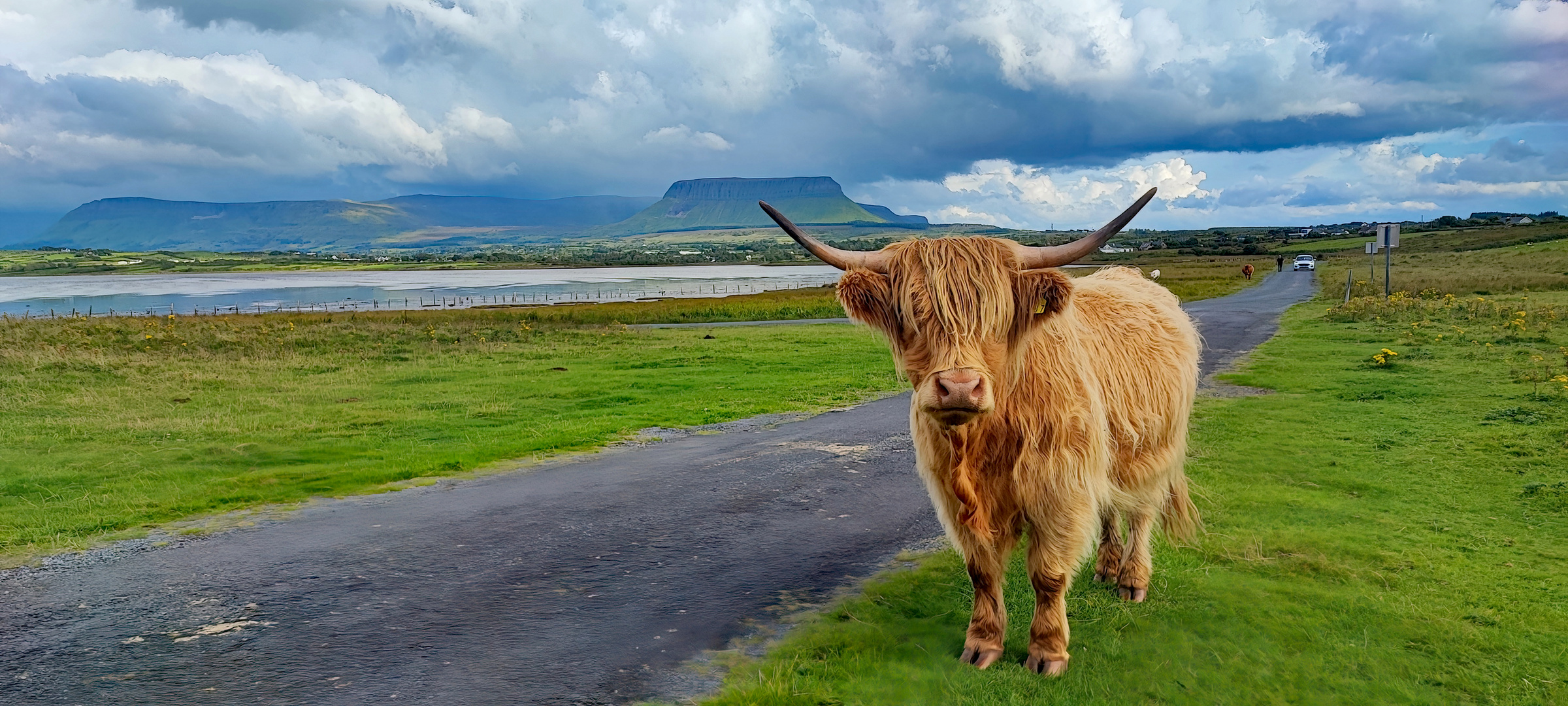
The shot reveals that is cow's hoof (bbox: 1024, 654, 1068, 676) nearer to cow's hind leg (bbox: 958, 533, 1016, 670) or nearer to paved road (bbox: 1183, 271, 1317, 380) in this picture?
cow's hind leg (bbox: 958, 533, 1016, 670)

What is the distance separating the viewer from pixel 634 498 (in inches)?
350

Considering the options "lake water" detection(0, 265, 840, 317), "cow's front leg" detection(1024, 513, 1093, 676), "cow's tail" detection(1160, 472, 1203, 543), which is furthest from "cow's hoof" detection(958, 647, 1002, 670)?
"lake water" detection(0, 265, 840, 317)

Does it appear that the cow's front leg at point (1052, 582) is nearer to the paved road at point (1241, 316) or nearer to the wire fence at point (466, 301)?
the paved road at point (1241, 316)

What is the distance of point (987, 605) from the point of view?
5.08 metres

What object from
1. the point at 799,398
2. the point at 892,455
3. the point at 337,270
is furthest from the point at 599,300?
the point at 337,270

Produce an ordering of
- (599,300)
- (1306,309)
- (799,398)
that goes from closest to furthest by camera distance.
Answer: (799,398)
(1306,309)
(599,300)

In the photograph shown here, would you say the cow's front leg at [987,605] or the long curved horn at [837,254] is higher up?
the long curved horn at [837,254]

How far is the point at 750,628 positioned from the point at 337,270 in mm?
199669

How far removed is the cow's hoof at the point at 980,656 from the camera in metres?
4.97

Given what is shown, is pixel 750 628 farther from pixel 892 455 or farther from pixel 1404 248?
pixel 1404 248

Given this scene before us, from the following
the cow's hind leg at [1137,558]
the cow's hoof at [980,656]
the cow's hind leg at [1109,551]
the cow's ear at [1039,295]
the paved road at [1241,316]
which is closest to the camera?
the cow's ear at [1039,295]

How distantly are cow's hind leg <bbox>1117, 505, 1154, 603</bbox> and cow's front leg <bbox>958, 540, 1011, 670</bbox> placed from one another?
4.74 feet

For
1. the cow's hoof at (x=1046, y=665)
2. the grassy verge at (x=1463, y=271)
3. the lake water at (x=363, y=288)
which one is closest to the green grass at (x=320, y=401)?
the cow's hoof at (x=1046, y=665)

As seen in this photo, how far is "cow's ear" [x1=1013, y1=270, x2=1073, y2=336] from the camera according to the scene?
14.5ft
